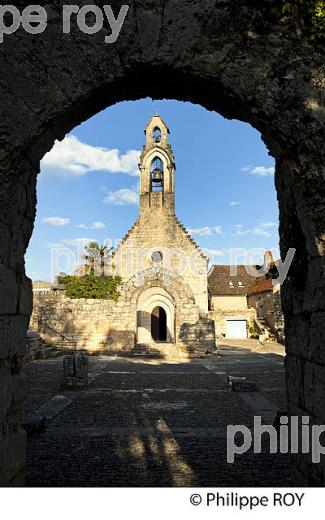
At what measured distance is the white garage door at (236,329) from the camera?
3072 centimetres

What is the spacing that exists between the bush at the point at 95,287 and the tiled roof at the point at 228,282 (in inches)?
628

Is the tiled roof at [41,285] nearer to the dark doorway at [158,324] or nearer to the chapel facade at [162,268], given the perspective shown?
the dark doorway at [158,324]

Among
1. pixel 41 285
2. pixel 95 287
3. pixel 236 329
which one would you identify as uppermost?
pixel 41 285

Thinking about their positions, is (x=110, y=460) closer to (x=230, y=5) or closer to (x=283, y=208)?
(x=283, y=208)

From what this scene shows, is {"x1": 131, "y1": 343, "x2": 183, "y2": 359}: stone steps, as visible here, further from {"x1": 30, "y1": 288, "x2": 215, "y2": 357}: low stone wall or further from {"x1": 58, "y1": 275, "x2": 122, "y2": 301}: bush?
{"x1": 58, "y1": 275, "x2": 122, "y2": 301}: bush

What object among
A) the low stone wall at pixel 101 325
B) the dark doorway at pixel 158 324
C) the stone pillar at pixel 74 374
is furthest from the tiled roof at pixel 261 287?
the stone pillar at pixel 74 374

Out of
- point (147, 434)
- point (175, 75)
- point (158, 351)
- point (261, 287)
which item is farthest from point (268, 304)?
point (175, 75)

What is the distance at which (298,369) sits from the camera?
8.94ft

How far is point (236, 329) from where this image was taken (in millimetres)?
30812

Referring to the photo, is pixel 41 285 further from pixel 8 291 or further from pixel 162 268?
pixel 8 291

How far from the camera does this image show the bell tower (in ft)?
69.4

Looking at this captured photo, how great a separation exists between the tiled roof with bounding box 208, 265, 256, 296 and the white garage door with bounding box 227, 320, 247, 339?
4.77 meters

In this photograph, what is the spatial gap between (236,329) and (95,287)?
1470cm

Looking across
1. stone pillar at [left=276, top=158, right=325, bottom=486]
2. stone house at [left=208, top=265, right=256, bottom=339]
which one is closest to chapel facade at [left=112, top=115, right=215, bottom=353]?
stone house at [left=208, top=265, right=256, bottom=339]
